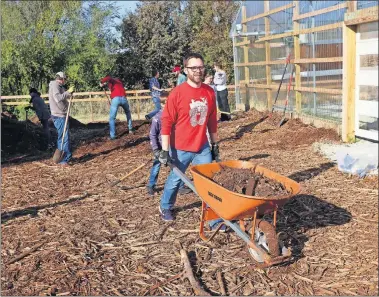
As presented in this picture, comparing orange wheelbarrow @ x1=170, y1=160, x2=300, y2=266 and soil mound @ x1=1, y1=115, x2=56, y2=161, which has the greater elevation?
orange wheelbarrow @ x1=170, y1=160, x2=300, y2=266

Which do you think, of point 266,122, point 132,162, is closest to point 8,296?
point 132,162

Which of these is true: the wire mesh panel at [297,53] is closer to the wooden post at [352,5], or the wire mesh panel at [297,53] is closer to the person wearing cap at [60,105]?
the wooden post at [352,5]

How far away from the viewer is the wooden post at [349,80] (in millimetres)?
9375

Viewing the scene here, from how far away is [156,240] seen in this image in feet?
16.6

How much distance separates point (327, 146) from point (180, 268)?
5.90m

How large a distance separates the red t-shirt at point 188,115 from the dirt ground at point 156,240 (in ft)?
3.26

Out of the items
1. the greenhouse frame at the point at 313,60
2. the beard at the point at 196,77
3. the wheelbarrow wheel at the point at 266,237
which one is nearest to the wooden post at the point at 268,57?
the greenhouse frame at the point at 313,60

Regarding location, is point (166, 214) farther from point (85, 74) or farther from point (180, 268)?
point (85, 74)

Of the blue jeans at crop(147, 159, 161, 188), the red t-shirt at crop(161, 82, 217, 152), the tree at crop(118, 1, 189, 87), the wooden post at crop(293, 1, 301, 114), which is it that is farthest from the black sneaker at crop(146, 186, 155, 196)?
the tree at crop(118, 1, 189, 87)

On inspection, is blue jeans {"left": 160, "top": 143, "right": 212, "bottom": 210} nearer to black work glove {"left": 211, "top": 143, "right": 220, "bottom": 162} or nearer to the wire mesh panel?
black work glove {"left": 211, "top": 143, "right": 220, "bottom": 162}

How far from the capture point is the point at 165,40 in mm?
25906

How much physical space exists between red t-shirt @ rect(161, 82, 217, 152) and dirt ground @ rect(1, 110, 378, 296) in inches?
39.1

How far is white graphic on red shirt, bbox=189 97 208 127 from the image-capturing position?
5028 millimetres

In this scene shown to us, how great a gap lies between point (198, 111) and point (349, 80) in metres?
5.42
